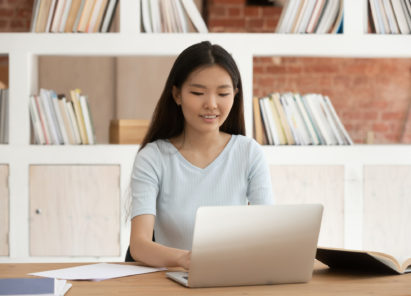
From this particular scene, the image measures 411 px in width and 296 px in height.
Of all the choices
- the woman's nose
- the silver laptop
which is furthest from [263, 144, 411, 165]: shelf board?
the silver laptop

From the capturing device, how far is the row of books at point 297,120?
2828 mm

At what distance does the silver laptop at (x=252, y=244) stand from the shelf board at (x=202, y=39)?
1.67m

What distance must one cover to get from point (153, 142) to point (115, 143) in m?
1.08

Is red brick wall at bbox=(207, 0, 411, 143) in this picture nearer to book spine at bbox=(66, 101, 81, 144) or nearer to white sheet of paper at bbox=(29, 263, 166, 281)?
book spine at bbox=(66, 101, 81, 144)

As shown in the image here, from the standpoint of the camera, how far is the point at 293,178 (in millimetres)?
2803

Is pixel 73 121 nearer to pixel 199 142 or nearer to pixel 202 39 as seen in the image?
pixel 202 39

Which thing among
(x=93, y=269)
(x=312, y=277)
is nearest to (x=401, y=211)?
(x=312, y=277)

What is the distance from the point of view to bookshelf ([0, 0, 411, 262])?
2736 mm

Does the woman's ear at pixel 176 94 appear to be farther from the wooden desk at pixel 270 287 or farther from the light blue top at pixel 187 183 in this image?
the wooden desk at pixel 270 287

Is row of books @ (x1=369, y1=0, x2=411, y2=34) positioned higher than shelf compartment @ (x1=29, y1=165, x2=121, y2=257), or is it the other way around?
row of books @ (x1=369, y1=0, x2=411, y2=34)

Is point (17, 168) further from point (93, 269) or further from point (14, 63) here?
point (93, 269)

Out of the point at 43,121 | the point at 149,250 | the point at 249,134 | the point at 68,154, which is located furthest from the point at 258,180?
the point at 43,121

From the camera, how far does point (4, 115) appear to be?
9.21ft

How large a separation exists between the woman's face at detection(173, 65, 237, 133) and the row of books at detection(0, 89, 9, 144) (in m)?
1.36
